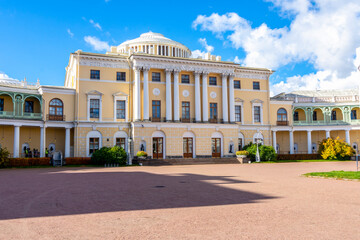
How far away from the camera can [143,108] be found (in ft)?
122

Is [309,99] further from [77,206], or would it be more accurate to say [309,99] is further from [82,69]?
[77,206]

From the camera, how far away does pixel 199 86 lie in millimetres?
40156

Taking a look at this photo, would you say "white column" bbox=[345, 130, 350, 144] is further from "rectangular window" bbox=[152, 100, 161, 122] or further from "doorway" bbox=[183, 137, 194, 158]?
"rectangular window" bbox=[152, 100, 161, 122]

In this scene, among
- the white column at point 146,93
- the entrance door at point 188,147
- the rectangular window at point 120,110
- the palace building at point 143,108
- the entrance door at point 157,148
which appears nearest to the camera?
the palace building at point 143,108

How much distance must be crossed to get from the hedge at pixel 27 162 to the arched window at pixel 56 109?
18.7 ft

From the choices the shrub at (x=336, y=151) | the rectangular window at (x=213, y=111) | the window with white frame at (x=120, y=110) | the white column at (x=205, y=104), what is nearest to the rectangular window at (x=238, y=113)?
the rectangular window at (x=213, y=111)

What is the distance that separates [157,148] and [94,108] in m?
8.91

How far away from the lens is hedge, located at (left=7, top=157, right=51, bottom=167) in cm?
2969

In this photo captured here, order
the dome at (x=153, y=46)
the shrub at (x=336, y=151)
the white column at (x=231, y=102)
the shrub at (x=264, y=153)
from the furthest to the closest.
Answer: the dome at (x=153, y=46) → the shrub at (x=336, y=151) → the white column at (x=231, y=102) → the shrub at (x=264, y=153)

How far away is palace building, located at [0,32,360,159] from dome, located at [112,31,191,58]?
0.75 m

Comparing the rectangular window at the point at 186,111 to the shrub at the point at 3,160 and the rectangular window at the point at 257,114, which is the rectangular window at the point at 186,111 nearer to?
the rectangular window at the point at 257,114

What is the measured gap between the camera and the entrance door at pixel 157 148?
37.5 metres

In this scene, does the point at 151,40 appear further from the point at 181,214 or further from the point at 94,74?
the point at 181,214

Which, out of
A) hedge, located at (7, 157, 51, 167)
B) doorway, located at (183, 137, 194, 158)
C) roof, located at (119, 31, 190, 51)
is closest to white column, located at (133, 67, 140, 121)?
doorway, located at (183, 137, 194, 158)
